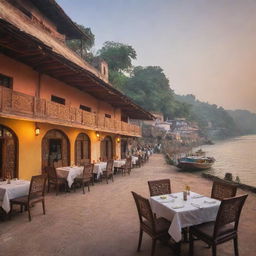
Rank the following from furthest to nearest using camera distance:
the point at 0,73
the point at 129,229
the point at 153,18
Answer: the point at 153,18 < the point at 0,73 < the point at 129,229

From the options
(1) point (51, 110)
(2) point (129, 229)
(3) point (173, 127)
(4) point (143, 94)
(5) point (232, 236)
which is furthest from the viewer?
(3) point (173, 127)

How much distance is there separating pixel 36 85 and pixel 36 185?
610 cm

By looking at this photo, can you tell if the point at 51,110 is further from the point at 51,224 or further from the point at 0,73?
the point at 51,224

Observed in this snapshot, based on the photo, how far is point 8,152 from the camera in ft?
27.7

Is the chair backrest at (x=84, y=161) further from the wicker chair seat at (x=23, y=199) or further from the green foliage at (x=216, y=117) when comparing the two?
the green foliage at (x=216, y=117)

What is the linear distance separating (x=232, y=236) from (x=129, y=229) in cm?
237

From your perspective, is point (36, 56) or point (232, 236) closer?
point (232, 236)

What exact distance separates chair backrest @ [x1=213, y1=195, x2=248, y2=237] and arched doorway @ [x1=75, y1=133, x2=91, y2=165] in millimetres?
10986

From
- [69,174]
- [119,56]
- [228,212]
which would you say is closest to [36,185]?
[69,174]

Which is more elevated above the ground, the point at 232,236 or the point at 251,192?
the point at 232,236

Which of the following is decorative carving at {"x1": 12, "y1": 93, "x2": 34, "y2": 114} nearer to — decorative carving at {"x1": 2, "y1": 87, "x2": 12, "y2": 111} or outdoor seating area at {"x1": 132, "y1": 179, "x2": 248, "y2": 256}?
decorative carving at {"x1": 2, "y1": 87, "x2": 12, "y2": 111}

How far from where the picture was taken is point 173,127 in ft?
A: 230

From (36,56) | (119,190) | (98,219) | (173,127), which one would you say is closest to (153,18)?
(36,56)

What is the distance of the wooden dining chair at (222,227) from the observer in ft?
10.9
